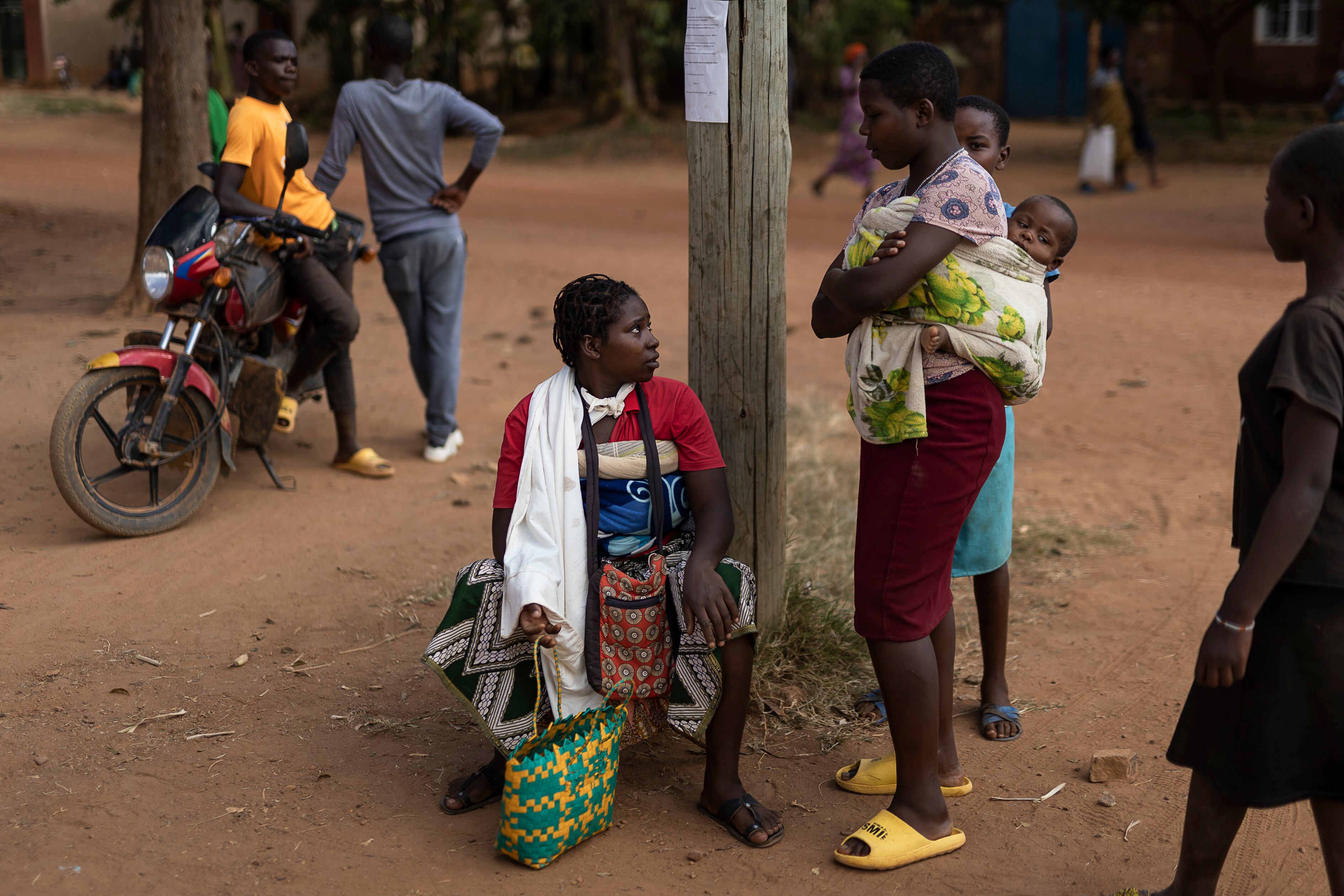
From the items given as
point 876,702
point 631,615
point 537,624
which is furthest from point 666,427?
point 876,702

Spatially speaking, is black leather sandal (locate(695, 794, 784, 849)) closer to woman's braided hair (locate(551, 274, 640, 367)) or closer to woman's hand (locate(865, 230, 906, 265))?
woman's braided hair (locate(551, 274, 640, 367))

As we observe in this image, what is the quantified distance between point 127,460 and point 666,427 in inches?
108

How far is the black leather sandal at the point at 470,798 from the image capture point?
3049mm

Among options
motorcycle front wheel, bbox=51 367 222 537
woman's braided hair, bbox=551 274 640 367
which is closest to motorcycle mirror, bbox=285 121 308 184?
motorcycle front wheel, bbox=51 367 222 537

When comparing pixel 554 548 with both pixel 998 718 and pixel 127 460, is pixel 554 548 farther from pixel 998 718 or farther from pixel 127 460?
pixel 127 460

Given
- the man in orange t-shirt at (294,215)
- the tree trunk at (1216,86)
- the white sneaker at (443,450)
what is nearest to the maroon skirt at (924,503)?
the man in orange t-shirt at (294,215)

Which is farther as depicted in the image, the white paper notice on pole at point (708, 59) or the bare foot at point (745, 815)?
the white paper notice on pole at point (708, 59)

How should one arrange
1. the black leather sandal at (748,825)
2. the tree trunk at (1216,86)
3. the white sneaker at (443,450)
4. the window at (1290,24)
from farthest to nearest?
the window at (1290,24), the tree trunk at (1216,86), the white sneaker at (443,450), the black leather sandal at (748,825)

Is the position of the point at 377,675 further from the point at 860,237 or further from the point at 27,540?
the point at 860,237

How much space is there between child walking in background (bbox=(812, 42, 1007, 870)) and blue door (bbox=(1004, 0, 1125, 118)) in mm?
25245

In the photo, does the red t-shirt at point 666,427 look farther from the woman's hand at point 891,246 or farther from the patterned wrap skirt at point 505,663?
the woman's hand at point 891,246

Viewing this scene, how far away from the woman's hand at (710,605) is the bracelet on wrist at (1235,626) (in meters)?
1.09

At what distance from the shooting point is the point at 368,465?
18.8 ft

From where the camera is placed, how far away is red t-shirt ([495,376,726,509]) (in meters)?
2.98
